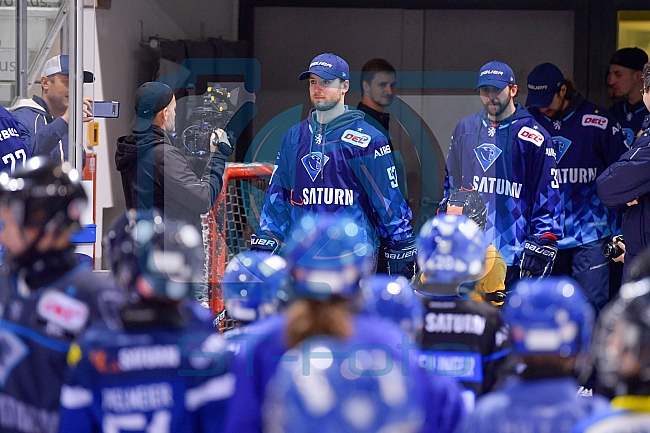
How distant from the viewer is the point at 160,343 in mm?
2428

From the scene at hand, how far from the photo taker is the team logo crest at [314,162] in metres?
4.96

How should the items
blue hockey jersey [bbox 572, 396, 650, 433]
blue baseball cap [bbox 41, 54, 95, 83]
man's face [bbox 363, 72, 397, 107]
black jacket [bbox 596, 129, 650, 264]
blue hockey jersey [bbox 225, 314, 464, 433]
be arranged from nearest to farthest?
blue hockey jersey [bbox 572, 396, 650, 433] → blue hockey jersey [bbox 225, 314, 464, 433] → black jacket [bbox 596, 129, 650, 264] → blue baseball cap [bbox 41, 54, 95, 83] → man's face [bbox 363, 72, 397, 107]

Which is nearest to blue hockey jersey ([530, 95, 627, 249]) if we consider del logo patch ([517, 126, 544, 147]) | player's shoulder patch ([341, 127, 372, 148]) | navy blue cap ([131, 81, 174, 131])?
del logo patch ([517, 126, 544, 147])

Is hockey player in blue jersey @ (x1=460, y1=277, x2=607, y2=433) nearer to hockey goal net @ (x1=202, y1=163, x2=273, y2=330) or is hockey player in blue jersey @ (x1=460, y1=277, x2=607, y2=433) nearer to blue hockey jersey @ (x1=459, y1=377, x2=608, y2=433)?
blue hockey jersey @ (x1=459, y1=377, x2=608, y2=433)

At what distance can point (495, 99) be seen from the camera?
17.6ft

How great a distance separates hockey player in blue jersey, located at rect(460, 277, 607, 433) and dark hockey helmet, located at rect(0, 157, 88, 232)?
122 centimetres

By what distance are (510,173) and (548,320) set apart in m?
3.00

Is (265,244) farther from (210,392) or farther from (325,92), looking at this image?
(210,392)

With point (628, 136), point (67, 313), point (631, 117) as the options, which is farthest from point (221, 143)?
point (631, 117)

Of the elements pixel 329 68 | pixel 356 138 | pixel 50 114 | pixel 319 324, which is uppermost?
pixel 329 68

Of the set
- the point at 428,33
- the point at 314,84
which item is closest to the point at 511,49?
the point at 428,33

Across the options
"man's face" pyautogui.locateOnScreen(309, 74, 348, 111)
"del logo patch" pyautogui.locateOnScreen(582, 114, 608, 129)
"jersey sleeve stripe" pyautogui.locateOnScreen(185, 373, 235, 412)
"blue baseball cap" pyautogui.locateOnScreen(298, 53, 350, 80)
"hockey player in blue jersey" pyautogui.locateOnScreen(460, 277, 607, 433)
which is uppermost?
"blue baseball cap" pyautogui.locateOnScreen(298, 53, 350, 80)

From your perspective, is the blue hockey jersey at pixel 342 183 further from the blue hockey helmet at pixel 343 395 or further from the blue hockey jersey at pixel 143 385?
the blue hockey helmet at pixel 343 395

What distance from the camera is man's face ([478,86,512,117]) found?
5.34 meters
